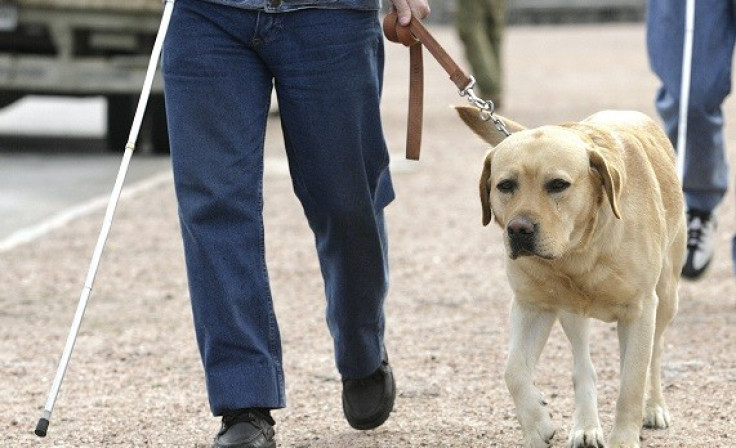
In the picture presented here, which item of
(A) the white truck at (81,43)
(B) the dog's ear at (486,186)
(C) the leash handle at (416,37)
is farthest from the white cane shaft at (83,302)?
(A) the white truck at (81,43)

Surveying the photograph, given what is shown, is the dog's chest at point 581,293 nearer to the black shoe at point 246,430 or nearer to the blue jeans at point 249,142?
the blue jeans at point 249,142

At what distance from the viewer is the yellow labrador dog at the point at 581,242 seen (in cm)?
455

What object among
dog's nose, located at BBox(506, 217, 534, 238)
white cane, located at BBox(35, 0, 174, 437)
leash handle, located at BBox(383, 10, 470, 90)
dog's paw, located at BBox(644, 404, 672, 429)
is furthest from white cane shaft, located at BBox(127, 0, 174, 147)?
dog's paw, located at BBox(644, 404, 672, 429)

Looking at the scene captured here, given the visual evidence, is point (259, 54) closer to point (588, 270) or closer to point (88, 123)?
point (588, 270)

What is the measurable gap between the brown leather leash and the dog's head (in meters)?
0.37

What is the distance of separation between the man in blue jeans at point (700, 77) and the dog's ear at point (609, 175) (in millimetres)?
2681

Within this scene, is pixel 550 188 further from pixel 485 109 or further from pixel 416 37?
pixel 416 37

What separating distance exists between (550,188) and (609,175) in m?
0.16

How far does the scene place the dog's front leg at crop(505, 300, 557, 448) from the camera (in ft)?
15.6

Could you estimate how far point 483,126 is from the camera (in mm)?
5133

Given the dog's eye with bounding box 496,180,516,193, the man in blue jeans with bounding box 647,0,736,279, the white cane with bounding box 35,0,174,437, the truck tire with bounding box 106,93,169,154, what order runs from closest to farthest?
the white cane with bounding box 35,0,174,437 < the dog's eye with bounding box 496,180,516,193 < the man in blue jeans with bounding box 647,0,736,279 < the truck tire with bounding box 106,93,169,154

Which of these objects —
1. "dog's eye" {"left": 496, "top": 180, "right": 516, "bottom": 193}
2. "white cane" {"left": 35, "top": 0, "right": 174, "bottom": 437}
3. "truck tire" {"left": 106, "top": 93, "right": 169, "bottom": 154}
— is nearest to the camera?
"white cane" {"left": 35, "top": 0, "right": 174, "bottom": 437}

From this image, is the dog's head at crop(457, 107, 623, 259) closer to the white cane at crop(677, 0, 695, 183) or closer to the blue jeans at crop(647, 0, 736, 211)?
the white cane at crop(677, 0, 695, 183)

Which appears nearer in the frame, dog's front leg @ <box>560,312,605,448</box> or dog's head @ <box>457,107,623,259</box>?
dog's head @ <box>457,107,623,259</box>
